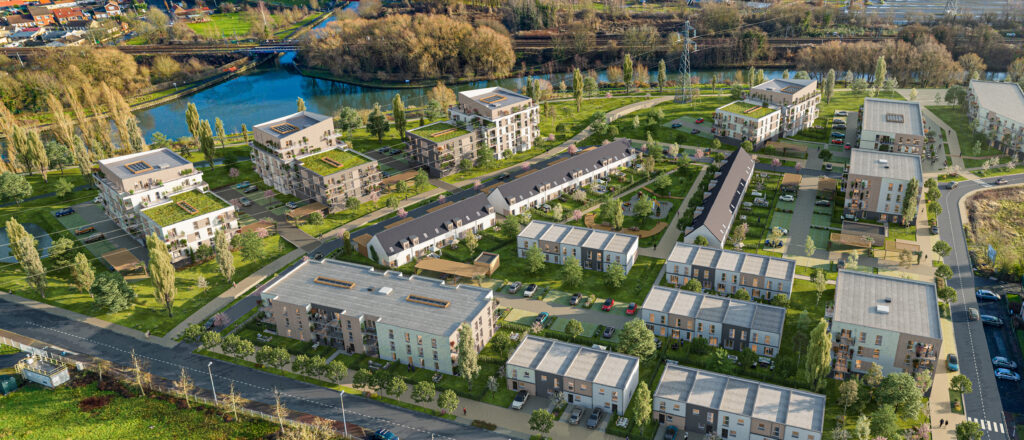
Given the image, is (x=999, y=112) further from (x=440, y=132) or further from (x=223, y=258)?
(x=223, y=258)

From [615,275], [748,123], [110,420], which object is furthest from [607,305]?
[748,123]

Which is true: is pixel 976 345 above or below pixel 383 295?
below

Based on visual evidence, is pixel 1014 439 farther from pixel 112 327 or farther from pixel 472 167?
pixel 112 327

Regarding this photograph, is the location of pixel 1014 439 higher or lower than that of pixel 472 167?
lower

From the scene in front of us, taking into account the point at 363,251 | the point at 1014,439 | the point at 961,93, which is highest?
the point at 961,93

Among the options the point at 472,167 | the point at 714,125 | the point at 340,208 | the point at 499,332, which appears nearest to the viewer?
the point at 499,332

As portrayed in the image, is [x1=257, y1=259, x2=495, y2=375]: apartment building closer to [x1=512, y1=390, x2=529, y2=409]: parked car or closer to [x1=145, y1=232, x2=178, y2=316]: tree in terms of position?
[x1=512, y1=390, x2=529, y2=409]: parked car

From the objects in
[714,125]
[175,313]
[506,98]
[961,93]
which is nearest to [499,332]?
[175,313]
